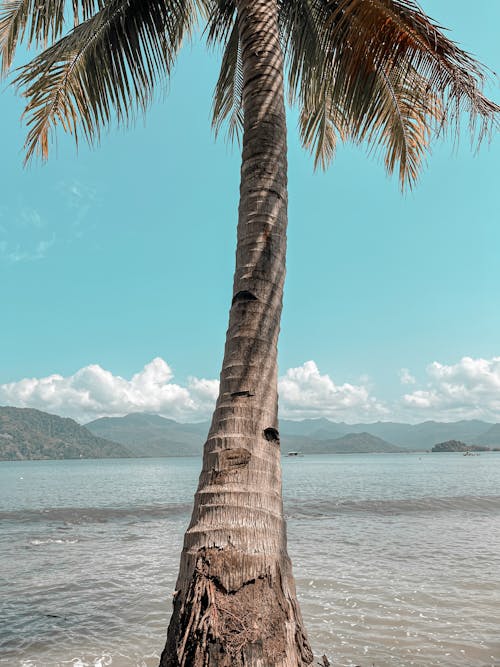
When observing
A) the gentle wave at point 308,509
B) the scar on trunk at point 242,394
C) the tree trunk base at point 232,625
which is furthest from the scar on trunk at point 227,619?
the gentle wave at point 308,509

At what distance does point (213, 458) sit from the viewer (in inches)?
129

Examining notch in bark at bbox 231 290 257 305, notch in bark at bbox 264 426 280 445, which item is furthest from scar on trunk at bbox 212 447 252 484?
notch in bark at bbox 231 290 257 305

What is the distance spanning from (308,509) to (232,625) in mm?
20694

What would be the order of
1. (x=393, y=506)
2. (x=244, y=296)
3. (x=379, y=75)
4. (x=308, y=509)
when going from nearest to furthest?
1. (x=244, y=296)
2. (x=379, y=75)
3. (x=308, y=509)
4. (x=393, y=506)

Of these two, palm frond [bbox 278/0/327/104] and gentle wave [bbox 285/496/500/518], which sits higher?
palm frond [bbox 278/0/327/104]

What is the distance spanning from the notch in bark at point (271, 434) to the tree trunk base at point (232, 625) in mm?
Answer: 819

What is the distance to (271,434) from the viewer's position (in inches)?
136

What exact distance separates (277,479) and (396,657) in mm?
4116

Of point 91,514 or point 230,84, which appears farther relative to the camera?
point 91,514

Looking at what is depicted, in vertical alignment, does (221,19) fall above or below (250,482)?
above

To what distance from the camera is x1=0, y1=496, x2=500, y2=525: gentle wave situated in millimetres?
21062

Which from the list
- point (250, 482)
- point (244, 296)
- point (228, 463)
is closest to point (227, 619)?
point (250, 482)

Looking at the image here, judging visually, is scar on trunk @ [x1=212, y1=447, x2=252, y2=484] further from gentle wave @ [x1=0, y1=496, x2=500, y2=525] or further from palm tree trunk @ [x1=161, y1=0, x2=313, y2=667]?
gentle wave @ [x1=0, y1=496, x2=500, y2=525]

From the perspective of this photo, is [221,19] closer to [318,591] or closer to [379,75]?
[379,75]
